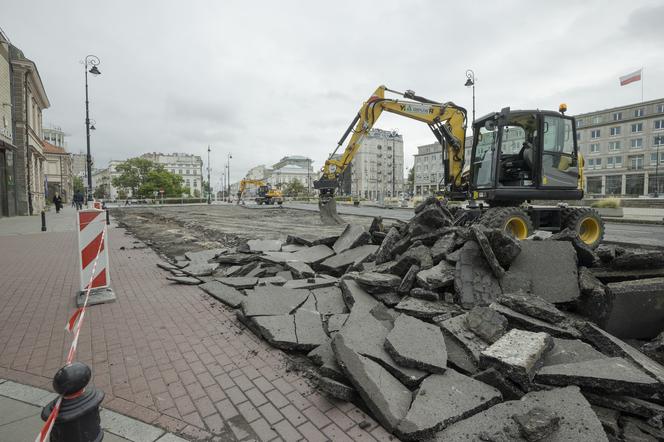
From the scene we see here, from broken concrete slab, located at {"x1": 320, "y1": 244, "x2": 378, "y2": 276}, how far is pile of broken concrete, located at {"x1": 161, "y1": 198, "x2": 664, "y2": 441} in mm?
573

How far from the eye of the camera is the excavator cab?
7.94 metres

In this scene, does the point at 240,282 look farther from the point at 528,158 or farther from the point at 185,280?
the point at 528,158

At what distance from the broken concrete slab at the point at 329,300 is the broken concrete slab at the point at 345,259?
1.23 m

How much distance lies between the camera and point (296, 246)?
8648mm

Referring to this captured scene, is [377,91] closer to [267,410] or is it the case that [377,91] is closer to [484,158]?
[484,158]

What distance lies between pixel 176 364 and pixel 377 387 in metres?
2.17

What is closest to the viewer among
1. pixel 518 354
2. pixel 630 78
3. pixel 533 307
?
pixel 518 354

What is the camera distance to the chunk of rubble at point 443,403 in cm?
237

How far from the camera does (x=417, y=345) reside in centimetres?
315

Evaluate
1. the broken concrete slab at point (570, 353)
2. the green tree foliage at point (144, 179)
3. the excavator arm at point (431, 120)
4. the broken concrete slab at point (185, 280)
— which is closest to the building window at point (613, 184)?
the excavator arm at point (431, 120)

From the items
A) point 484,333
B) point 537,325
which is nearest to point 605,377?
point 537,325

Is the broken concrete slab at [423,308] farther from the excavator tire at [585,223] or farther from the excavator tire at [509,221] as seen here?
the excavator tire at [585,223]

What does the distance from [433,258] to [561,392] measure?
8.65 ft

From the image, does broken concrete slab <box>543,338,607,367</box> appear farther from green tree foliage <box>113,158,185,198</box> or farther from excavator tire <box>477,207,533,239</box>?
green tree foliage <box>113,158,185,198</box>
